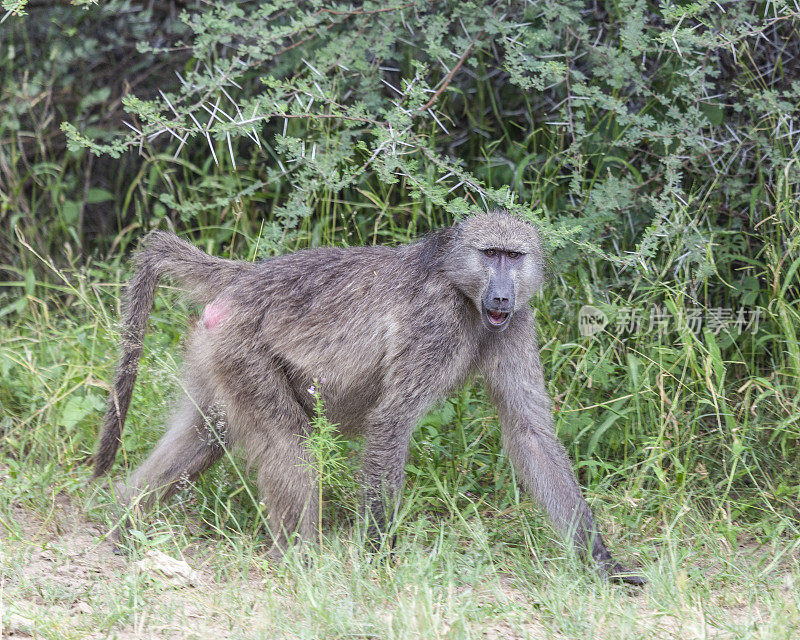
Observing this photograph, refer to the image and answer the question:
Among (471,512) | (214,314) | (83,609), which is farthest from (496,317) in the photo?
(83,609)

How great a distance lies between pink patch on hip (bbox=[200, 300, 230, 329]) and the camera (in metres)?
3.37

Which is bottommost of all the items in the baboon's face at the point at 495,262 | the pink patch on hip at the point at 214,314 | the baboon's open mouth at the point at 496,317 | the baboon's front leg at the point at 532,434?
the baboon's front leg at the point at 532,434

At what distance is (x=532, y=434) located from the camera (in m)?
3.26

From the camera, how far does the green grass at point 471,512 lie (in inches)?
102

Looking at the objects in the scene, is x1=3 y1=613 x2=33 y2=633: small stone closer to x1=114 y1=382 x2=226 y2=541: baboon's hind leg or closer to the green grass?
the green grass

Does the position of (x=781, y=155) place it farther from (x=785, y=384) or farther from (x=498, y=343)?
(x=498, y=343)

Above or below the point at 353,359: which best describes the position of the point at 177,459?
below

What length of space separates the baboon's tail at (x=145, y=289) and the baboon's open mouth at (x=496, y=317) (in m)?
0.92

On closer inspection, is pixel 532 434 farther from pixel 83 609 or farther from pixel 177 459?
pixel 83 609

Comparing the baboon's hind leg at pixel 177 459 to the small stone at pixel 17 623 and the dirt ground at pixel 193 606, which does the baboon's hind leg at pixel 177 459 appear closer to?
the dirt ground at pixel 193 606

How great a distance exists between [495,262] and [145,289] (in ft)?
4.00

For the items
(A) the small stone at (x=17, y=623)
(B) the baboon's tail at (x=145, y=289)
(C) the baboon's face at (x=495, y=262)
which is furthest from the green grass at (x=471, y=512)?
(C) the baboon's face at (x=495, y=262)

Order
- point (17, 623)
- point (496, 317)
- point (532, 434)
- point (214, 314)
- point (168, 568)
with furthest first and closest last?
point (214, 314) < point (532, 434) < point (496, 317) < point (168, 568) < point (17, 623)

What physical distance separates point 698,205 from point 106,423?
2.55 meters
